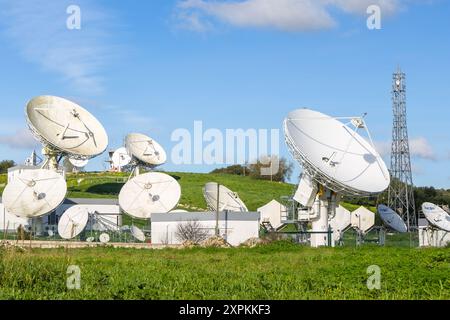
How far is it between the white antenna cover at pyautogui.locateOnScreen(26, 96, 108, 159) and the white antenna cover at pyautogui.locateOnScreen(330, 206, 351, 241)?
20.1 m

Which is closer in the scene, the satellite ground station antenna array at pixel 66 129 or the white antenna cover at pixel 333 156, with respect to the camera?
the white antenna cover at pixel 333 156

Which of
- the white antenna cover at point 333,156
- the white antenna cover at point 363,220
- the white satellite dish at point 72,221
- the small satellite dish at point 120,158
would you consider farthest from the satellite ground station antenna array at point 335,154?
the small satellite dish at point 120,158

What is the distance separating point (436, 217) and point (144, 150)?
34713 millimetres

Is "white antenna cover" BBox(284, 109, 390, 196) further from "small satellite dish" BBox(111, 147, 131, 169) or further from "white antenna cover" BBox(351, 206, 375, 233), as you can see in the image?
"small satellite dish" BBox(111, 147, 131, 169)

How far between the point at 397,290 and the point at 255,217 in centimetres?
4203

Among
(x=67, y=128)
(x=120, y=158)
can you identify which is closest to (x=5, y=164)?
(x=120, y=158)

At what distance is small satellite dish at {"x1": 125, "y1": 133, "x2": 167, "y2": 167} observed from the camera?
81188 millimetres

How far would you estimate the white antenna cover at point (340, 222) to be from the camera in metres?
56.4

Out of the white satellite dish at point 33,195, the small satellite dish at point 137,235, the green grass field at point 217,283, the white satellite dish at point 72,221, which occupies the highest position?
the white satellite dish at point 33,195

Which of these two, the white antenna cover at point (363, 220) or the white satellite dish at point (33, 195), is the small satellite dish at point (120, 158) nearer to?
the white antenna cover at point (363, 220)

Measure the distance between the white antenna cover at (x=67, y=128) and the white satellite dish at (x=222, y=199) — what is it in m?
9.64

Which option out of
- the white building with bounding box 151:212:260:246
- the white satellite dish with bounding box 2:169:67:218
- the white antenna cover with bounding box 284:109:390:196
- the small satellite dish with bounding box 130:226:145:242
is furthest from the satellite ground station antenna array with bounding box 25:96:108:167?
the white antenna cover with bounding box 284:109:390:196

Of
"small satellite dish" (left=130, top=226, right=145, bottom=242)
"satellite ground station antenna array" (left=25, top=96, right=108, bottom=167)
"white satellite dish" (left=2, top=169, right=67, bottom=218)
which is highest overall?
"satellite ground station antenna array" (left=25, top=96, right=108, bottom=167)

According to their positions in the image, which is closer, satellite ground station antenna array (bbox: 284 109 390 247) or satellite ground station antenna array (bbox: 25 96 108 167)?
satellite ground station antenna array (bbox: 284 109 390 247)
